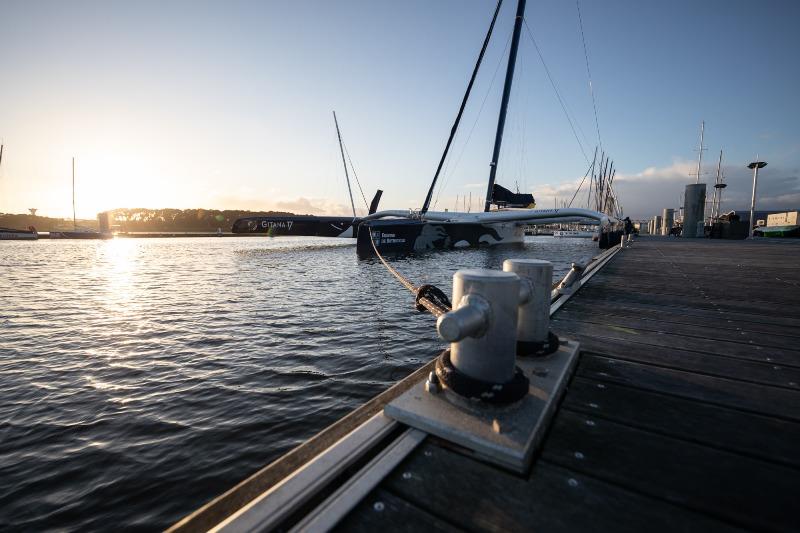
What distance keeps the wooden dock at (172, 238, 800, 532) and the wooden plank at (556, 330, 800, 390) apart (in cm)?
1

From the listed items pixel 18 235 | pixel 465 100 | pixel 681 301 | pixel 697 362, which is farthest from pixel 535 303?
pixel 18 235

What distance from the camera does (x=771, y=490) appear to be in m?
1.40

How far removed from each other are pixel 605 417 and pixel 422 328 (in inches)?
221

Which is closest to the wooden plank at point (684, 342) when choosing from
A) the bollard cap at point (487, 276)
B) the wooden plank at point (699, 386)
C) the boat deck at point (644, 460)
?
the boat deck at point (644, 460)

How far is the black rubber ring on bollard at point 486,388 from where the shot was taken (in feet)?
5.94

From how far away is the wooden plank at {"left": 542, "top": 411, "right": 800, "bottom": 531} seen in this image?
130 cm

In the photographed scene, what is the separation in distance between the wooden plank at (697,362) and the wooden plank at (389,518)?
7.38 ft

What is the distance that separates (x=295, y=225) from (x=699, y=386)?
34.5m

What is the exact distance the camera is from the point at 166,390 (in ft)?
15.4

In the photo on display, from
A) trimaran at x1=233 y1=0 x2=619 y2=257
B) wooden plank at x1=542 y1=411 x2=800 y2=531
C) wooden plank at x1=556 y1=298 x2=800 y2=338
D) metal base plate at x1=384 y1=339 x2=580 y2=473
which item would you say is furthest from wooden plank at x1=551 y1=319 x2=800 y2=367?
trimaran at x1=233 y1=0 x2=619 y2=257

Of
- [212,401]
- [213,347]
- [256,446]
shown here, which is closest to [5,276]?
[213,347]

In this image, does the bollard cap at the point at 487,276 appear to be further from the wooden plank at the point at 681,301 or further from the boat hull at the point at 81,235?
the boat hull at the point at 81,235

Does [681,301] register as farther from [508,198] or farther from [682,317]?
[508,198]

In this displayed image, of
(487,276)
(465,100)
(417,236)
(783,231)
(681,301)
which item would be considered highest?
(465,100)
